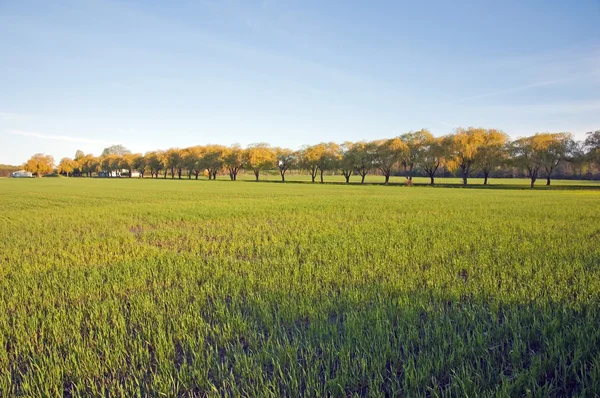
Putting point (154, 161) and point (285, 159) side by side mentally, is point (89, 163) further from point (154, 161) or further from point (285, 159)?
point (285, 159)

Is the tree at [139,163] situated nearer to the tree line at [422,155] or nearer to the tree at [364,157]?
the tree line at [422,155]

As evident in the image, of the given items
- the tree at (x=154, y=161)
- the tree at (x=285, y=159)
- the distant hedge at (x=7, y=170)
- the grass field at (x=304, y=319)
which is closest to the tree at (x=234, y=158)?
the tree at (x=285, y=159)

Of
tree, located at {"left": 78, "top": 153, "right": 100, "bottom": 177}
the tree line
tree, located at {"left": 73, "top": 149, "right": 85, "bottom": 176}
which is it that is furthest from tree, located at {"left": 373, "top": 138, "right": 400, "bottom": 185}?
tree, located at {"left": 73, "top": 149, "right": 85, "bottom": 176}

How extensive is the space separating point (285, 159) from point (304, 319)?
104 m

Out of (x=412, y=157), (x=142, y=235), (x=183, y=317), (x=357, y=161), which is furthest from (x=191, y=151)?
(x=183, y=317)

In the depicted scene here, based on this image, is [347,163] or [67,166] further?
[67,166]

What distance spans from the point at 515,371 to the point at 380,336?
1378mm

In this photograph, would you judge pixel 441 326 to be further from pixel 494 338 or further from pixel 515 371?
pixel 515 371

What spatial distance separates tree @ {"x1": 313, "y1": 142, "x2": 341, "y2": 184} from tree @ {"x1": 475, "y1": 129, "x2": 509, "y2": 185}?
3725 centimetres

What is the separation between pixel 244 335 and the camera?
430 centimetres

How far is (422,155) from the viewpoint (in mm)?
73125

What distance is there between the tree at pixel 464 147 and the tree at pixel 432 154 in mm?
1548

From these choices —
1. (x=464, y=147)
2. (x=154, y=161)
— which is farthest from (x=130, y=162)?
(x=464, y=147)

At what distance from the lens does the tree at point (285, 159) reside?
348 ft
